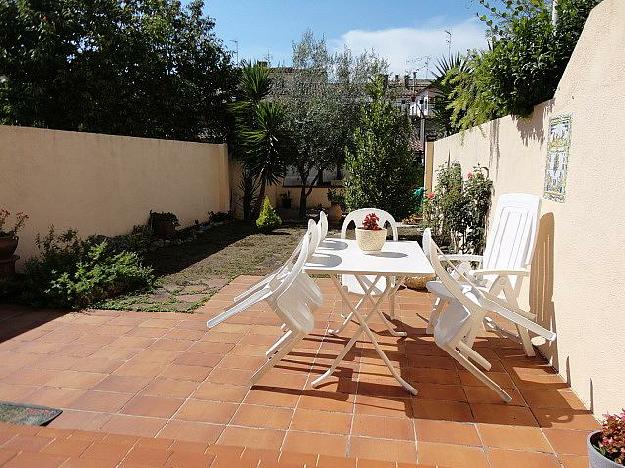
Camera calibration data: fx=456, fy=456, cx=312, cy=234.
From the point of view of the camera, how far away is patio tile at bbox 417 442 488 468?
A: 2199 millimetres

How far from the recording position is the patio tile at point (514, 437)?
2.33 meters

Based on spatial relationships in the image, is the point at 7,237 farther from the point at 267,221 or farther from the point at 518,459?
the point at 267,221

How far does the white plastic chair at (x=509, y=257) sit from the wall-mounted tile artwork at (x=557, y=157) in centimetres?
16

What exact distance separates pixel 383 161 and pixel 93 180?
4599mm

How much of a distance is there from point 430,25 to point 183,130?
6704 millimetres

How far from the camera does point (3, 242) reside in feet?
15.6

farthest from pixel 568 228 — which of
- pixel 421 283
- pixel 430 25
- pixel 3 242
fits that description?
pixel 430 25

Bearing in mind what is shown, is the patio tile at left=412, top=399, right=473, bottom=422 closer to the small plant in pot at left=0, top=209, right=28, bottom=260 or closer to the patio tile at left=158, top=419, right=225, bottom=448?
the patio tile at left=158, top=419, right=225, bottom=448

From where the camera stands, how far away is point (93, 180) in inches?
266

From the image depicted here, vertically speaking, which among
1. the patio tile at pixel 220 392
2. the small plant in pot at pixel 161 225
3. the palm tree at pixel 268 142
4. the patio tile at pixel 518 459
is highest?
the palm tree at pixel 268 142

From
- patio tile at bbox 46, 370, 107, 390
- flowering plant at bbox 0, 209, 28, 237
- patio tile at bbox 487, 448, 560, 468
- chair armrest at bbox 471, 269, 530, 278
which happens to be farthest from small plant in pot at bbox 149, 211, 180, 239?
patio tile at bbox 487, 448, 560, 468

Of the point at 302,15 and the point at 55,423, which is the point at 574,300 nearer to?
the point at 55,423

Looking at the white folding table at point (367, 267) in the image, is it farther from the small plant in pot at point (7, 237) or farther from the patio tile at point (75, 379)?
the small plant in pot at point (7, 237)

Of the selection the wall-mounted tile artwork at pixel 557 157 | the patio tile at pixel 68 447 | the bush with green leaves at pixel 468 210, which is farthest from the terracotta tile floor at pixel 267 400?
the bush with green leaves at pixel 468 210
